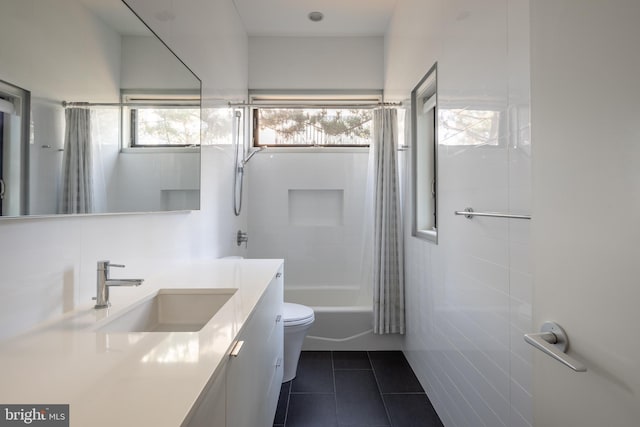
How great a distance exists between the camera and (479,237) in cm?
Result: 144

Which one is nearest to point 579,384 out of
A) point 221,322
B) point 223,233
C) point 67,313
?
point 221,322

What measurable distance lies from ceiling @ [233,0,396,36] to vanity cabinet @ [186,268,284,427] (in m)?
2.28

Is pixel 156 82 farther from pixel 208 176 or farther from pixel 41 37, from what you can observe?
pixel 208 176

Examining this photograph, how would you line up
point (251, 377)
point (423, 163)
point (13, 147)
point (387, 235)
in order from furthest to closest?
1. point (387, 235)
2. point (423, 163)
3. point (251, 377)
4. point (13, 147)

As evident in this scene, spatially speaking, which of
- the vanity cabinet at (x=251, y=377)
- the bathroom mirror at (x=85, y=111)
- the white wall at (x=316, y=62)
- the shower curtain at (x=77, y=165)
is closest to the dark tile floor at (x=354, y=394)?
the vanity cabinet at (x=251, y=377)

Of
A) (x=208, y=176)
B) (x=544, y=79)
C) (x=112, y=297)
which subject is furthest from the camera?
(x=208, y=176)

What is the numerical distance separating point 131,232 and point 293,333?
4.10 feet

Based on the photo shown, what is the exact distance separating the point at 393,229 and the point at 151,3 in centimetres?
214

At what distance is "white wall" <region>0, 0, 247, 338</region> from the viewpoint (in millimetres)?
831

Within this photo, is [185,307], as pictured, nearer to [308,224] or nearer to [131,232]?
[131,232]

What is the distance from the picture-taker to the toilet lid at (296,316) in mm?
2146

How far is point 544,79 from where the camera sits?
70 cm

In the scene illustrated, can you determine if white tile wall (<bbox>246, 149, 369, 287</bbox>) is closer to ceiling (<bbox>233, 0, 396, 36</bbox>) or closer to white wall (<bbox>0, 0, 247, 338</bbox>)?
white wall (<bbox>0, 0, 247, 338</bbox>)

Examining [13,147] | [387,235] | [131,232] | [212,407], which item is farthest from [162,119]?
[387,235]
